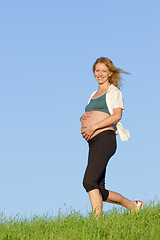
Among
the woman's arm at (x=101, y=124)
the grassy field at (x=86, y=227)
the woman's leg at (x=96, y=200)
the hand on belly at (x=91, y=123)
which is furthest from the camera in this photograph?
the hand on belly at (x=91, y=123)

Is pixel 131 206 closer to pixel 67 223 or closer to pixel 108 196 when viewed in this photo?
pixel 108 196

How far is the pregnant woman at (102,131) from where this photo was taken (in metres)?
5.94

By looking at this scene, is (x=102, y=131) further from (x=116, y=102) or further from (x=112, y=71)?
(x=112, y=71)

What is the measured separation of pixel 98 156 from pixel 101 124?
51 cm

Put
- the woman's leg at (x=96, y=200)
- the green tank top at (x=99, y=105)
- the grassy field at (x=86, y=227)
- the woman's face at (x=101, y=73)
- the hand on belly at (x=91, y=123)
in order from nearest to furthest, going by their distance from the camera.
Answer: the grassy field at (x=86, y=227) → the woman's leg at (x=96, y=200) → the hand on belly at (x=91, y=123) → the green tank top at (x=99, y=105) → the woman's face at (x=101, y=73)

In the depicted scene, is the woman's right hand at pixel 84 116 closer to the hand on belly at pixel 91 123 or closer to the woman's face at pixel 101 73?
the hand on belly at pixel 91 123

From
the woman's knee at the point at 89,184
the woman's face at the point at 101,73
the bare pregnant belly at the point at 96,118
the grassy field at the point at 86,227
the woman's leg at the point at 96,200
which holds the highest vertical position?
the woman's face at the point at 101,73

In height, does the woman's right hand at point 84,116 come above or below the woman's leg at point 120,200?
above

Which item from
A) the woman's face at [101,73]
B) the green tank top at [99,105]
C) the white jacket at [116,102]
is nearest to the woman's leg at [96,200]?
the white jacket at [116,102]

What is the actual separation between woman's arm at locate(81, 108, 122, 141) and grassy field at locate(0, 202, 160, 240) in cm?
128

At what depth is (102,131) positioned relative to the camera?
6105mm

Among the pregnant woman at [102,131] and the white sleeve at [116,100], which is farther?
the white sleeve at [116,100]

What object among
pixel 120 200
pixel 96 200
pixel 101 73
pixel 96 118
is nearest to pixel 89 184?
pixel 96 200

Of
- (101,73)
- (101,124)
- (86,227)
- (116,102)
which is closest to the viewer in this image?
(86,227)
